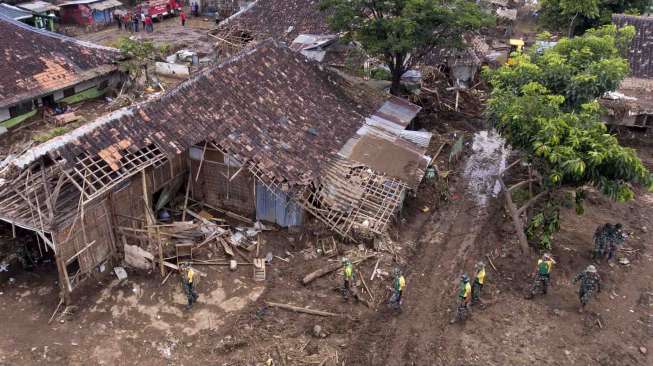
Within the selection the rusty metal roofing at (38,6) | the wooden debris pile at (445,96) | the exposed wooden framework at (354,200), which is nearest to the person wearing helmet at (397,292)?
the exposed wooden framework at (354,200)

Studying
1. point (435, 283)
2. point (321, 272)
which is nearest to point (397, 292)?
point (435, 283)

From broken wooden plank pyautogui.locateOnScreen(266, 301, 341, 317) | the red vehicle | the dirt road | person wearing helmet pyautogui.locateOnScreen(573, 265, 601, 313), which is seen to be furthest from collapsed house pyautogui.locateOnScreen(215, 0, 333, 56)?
person wearing helmet pyautogui.locateOnScreen(573, 265, 601, 313)

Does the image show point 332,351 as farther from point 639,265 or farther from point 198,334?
point 639,265

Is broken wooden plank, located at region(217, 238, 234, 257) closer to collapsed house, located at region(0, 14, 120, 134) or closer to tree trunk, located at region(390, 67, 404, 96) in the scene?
tree trunk, located at region(390, 67, 404, 96)

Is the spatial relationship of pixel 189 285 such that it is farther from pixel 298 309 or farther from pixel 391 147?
pixel 391 147

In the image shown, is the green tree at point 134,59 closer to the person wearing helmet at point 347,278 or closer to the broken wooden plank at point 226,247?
the broken wooden plank at point 226,247

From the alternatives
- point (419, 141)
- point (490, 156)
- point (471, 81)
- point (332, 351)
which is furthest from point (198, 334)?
point (471, 81)
